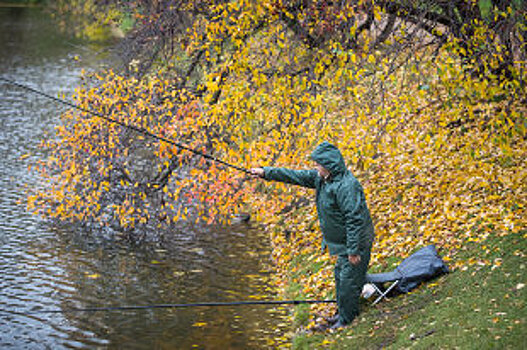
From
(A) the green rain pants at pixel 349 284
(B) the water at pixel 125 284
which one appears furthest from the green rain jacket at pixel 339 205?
(B) the water at pixel 125 284

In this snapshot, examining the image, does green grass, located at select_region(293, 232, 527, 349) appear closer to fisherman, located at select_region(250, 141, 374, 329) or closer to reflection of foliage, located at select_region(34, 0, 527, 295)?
fisherman, located at select_region(250, 141, 374, 329)

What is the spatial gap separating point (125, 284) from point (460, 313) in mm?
6550

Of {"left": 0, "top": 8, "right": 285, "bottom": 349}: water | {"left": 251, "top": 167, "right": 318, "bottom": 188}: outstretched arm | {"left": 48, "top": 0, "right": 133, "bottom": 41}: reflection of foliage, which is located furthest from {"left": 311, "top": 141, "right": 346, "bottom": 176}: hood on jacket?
{"left": 48, "top": 0, "right": 133, "bottom": 41}: reflection of foliage

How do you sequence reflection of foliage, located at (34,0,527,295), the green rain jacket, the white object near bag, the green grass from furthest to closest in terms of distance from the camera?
reflection of foliage, located at (34,0,527,295) → the white object near bag → the green rain jacket → the green grass

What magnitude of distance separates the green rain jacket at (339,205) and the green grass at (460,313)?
82 cm

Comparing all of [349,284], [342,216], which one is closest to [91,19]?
[342,216]

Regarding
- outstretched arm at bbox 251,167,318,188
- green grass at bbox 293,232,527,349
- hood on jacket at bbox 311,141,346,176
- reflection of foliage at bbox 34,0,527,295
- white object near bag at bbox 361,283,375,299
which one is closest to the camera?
green grass at bbox 293,232,527,349

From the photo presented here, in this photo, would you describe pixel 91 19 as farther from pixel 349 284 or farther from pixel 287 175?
pixel 349 284

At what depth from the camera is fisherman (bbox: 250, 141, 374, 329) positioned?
6598 mm

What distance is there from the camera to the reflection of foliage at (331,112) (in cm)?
854

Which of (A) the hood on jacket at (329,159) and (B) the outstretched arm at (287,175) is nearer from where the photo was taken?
(A) the hood on jacket at (329,159)

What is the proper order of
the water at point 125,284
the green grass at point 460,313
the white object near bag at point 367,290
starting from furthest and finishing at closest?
1. the water at point 125,284
2. the white object near bag at point 367,290
3. the green grass at point 460,313

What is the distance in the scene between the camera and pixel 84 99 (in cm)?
1202

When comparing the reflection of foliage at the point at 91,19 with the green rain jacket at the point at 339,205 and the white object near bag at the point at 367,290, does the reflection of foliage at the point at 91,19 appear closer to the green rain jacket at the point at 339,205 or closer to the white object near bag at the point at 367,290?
the green rain jacket at the point at 339,205
